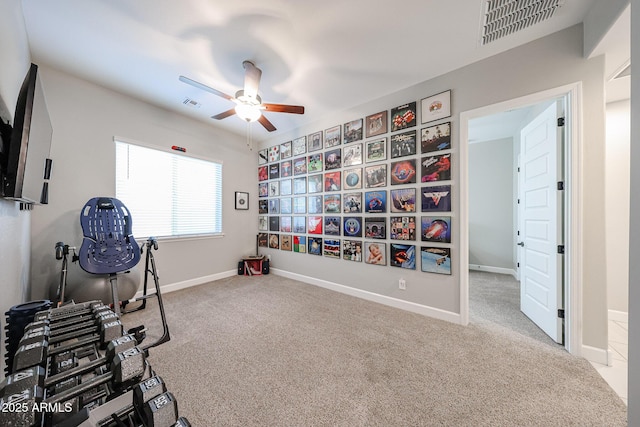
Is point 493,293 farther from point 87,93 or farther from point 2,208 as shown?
point 87,93

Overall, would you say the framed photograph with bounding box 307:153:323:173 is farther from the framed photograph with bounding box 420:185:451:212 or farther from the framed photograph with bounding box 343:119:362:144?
the framed photograph with bounding box 420:185:451:212

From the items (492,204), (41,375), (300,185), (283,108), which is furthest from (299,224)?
(492,204)

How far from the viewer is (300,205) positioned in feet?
13.3

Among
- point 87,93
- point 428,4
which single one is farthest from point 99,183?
point 428,4

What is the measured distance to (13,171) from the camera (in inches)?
40.2

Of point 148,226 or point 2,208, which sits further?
point 148,226

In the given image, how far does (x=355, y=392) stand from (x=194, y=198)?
12.2 ft

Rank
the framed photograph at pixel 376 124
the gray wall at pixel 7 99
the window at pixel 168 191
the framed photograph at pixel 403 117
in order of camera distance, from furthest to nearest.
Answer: the window at pixel 168 191, the framed photograph at pixel 376 124, the framed photograph at pixel 403 117, the gray wall at pixel 7 99

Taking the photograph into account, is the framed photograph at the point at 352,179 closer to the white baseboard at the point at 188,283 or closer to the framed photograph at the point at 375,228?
the framed photograph at the point at 375,228

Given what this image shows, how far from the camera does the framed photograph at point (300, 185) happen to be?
400 centimetres

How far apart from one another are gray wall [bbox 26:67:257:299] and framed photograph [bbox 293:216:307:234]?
1.56m

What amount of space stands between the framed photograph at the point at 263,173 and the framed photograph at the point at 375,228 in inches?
96.1

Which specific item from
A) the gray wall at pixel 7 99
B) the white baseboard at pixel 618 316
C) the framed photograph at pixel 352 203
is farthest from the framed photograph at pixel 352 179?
the white baseboard at pixel 618 316

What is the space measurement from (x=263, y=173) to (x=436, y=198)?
11.1 ft
